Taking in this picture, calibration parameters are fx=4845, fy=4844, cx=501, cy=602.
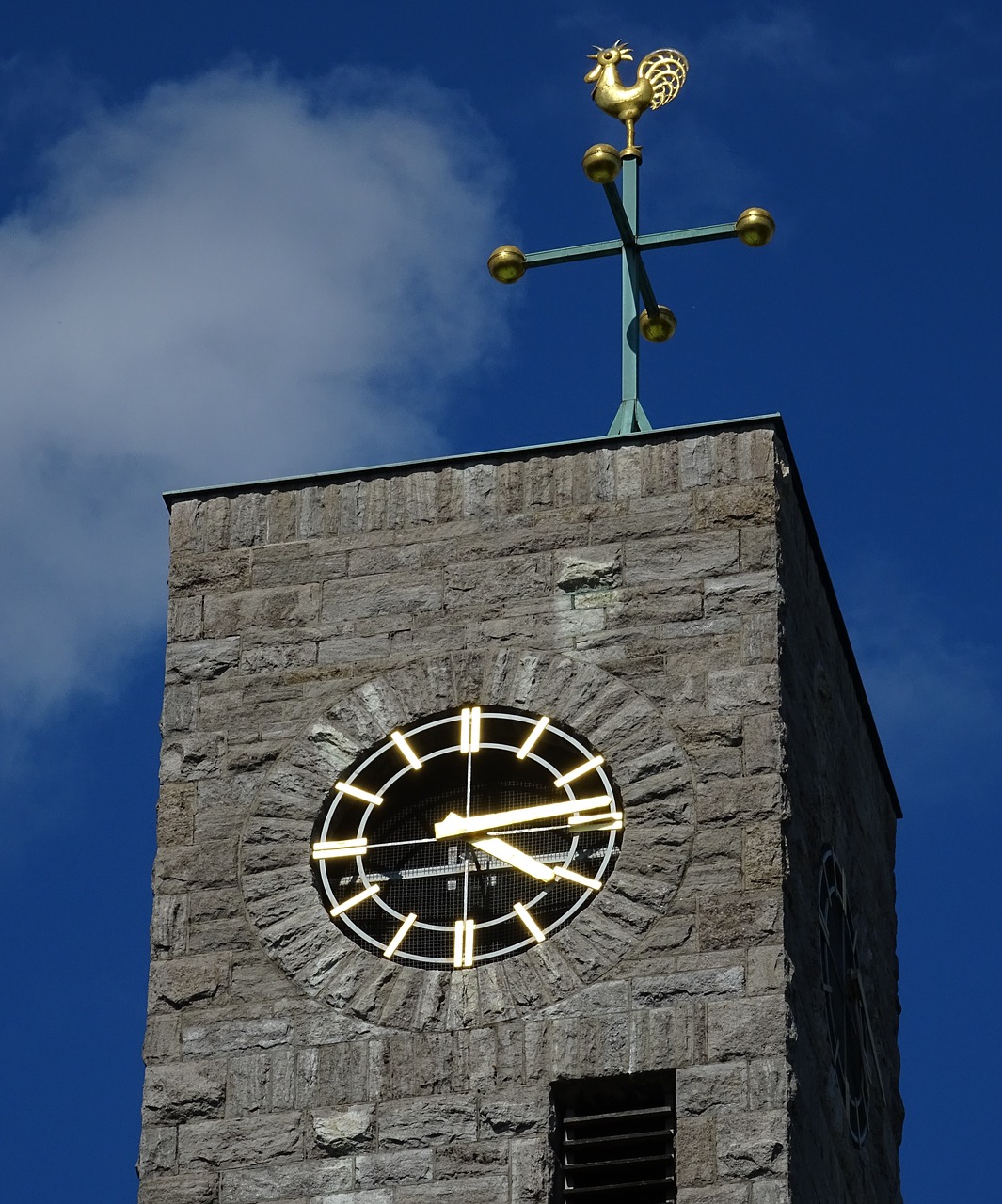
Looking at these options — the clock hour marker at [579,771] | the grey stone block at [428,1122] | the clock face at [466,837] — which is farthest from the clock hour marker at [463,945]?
the clock hour marker at [579,771]

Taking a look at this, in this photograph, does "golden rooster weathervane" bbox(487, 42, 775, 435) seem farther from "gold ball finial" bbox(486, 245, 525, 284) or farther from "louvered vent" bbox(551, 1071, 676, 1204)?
"louvered vent" bbox(551, 1071, 676, 1204)

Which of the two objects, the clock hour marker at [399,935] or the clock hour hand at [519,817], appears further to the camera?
the clock hour hand at [519,817]

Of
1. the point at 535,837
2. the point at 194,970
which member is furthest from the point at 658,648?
the point at 194,970

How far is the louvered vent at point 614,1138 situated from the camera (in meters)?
31.2

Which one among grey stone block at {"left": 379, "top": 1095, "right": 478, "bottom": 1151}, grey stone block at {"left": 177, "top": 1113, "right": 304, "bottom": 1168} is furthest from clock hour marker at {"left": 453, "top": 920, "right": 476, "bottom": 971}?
grey stone block at {"left": 177, "top": 1113, "right": 304, "bottom": 1168}

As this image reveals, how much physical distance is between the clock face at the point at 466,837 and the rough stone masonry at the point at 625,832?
0.53 feet

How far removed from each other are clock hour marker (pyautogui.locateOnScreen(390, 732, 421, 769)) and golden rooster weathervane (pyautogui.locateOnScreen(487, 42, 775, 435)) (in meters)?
3.27

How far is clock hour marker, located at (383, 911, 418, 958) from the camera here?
106ft

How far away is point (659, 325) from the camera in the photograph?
3659 centimetres

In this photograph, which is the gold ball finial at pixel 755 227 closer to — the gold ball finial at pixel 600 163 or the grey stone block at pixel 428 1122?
the gold ball finial at pixel 600 163

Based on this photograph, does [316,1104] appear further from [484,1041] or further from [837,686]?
[837,686]

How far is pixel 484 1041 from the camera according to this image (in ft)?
104

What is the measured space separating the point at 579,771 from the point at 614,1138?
282 cm

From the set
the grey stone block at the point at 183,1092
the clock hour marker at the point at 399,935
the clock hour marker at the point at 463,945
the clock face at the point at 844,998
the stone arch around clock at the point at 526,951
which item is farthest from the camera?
the clock face at the point at 844,998
